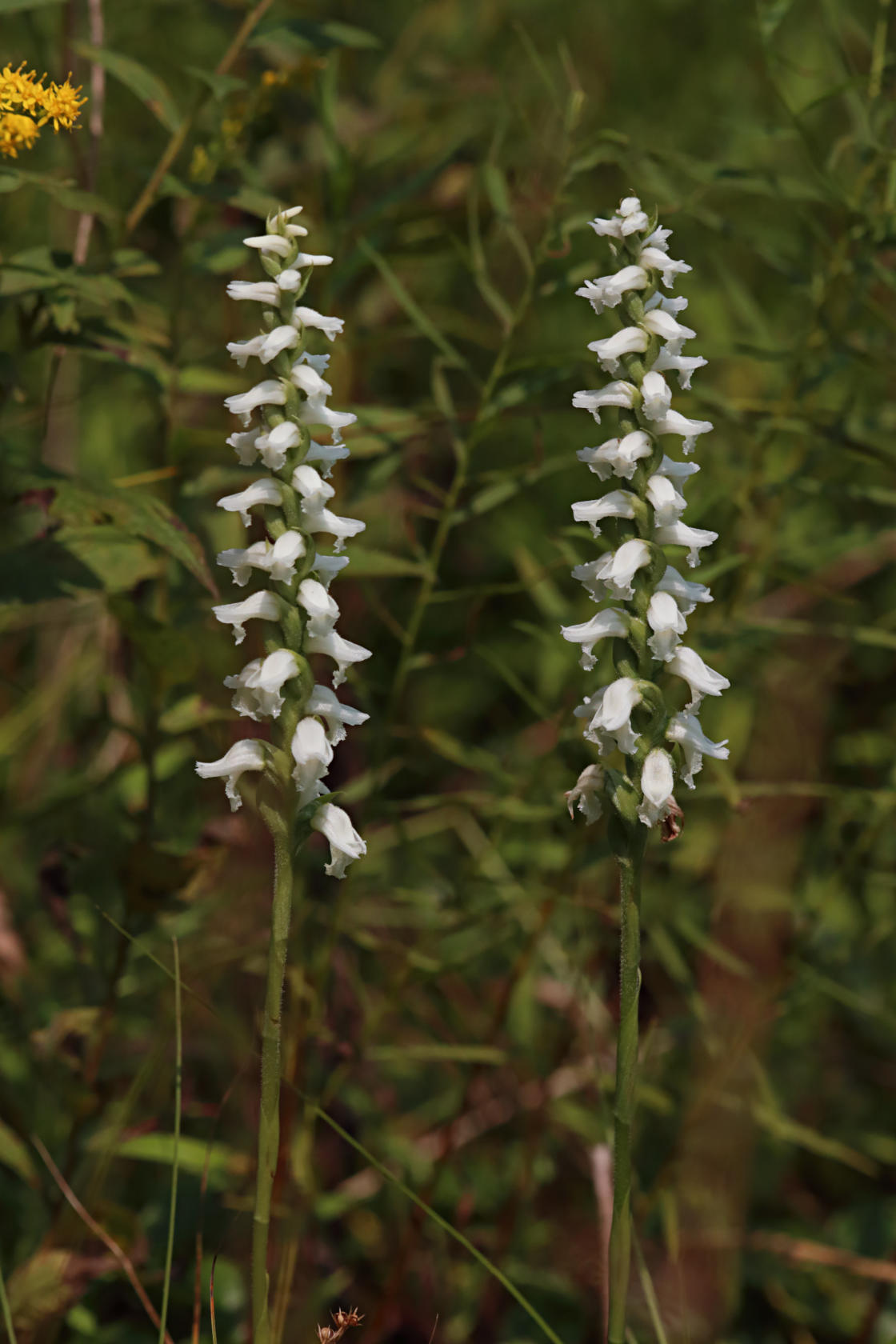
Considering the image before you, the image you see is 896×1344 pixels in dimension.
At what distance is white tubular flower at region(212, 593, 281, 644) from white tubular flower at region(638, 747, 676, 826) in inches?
14.3

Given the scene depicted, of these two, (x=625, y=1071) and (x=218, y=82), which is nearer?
(x=625, y=1071)

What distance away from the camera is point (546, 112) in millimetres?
2801

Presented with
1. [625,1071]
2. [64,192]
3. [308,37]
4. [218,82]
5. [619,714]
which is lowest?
[625,1071]

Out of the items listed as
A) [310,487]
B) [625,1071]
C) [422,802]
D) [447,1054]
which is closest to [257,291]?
[310,487]

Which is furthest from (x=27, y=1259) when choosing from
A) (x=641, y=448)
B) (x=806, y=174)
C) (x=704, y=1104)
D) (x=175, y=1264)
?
(x=806, y=174)

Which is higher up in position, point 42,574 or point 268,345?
point 268,345

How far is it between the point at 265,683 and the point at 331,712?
3.9 inches

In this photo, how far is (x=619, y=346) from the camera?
123cm

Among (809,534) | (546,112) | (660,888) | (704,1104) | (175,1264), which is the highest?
(546,112)

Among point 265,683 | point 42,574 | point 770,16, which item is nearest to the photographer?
point 265,683

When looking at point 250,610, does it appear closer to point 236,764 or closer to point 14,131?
point 236,764

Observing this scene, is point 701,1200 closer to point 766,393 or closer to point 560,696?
point 560,696

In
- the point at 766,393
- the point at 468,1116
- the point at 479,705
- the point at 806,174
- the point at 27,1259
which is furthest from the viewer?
the point at 806,174

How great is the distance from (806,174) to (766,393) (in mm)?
1278
